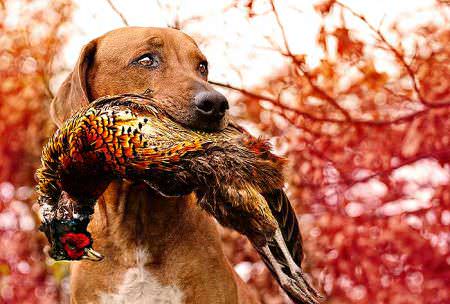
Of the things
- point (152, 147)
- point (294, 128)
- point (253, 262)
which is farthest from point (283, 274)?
point (253, 262)

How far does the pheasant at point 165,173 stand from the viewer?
227 centimetres

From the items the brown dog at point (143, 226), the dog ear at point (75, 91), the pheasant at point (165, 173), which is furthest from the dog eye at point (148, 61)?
the pheasant at point (165, 173)

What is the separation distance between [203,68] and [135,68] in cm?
40

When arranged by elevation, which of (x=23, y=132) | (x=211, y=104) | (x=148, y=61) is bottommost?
(x=23, y=132)

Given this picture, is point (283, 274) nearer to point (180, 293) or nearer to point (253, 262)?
point (180, 293)

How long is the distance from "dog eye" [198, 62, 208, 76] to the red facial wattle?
44.3 inches

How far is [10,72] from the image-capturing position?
4.70m

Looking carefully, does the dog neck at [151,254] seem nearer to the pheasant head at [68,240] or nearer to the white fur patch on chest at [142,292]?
the white fur patch on chest at [142,292]

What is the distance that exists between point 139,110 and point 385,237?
1234 mm

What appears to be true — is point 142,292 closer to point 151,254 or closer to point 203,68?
point 151,254

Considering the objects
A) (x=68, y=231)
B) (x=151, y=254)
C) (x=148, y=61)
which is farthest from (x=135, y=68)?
(x=68, y=231)

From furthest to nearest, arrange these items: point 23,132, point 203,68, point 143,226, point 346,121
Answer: point 23,132, point 203,68, point 143,226, point 346,121

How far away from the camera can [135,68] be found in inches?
132

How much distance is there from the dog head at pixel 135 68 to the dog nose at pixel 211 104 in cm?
7
